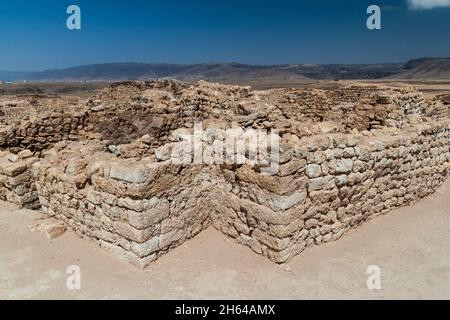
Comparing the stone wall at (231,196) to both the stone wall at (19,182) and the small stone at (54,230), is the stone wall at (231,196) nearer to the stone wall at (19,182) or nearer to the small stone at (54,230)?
the small stone at (54,230)

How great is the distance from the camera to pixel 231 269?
5.44 metres

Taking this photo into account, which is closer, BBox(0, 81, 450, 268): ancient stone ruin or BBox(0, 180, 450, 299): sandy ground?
BBox(0, 180, 450, 299): sandy ground

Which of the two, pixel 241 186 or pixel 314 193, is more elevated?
pixel 241 186

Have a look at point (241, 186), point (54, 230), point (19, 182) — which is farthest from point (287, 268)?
point (19, 182)

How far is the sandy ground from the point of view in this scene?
497 centimetres

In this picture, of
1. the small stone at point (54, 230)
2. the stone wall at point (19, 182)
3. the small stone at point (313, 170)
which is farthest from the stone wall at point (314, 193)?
the stone wall at point (19, 182)

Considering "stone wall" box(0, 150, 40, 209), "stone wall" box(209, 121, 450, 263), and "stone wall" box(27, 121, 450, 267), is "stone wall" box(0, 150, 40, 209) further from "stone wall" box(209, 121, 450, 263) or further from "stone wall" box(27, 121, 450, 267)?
"stone wall" box(209, 121, 450, 263)

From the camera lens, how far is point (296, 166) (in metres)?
5.44

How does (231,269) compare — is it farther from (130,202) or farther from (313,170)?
(313,170)

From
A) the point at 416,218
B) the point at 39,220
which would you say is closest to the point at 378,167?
the point at 416,218

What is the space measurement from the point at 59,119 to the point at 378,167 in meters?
7.61

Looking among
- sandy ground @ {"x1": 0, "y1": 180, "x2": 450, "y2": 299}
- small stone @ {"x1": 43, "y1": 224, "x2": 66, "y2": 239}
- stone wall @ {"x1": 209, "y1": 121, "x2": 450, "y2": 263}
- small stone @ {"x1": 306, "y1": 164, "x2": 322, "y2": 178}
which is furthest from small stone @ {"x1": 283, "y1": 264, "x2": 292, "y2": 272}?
small stone @ {"x1": 43, "y1": 224, "x2": 66, "y2": 239}

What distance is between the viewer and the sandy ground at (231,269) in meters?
4.97

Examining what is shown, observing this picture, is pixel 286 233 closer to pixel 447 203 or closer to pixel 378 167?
pixel 378 167
